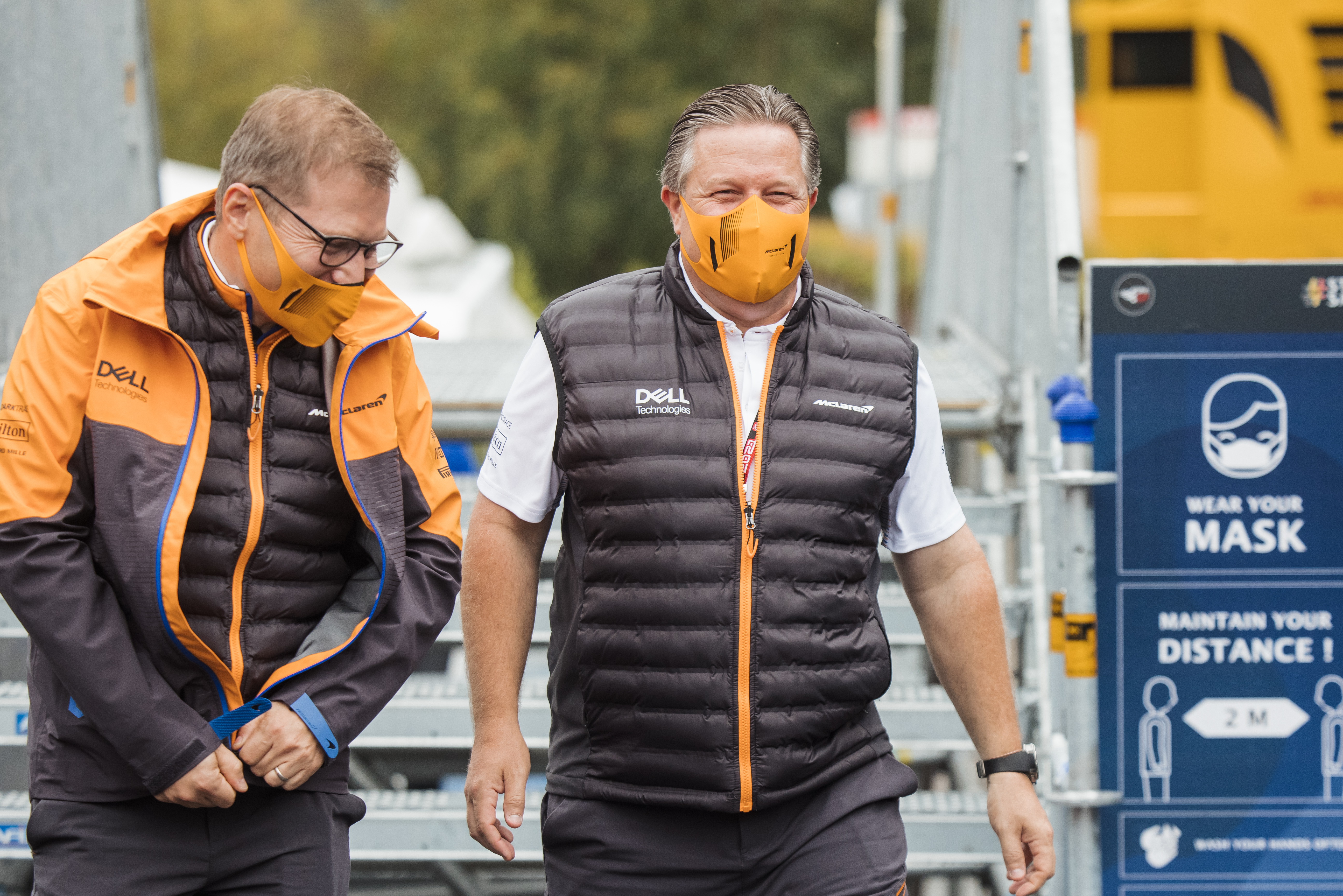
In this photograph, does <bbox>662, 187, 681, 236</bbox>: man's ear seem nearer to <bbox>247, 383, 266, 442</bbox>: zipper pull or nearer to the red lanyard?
the red lanyard

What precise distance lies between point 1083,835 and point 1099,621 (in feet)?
1.74

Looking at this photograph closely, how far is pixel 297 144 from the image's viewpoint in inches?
91.9

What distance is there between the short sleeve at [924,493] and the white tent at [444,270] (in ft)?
22.0

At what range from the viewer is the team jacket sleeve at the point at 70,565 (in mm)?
2209

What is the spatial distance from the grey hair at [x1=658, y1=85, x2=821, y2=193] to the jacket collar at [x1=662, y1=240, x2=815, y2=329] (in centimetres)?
14

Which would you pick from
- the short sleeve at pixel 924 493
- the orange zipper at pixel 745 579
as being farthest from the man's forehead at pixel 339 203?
the short sleeve at pixel 924 493

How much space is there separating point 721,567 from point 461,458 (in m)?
3.69

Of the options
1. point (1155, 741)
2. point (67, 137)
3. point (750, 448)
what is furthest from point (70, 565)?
point (67, 137)

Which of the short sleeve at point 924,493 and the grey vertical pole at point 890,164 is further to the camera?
the grey vertical pole at point 890,164

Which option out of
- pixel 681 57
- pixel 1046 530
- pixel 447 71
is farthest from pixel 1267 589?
pixel 447 71

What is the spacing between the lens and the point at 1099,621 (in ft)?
12.1

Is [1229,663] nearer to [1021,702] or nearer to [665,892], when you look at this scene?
[1021,702]

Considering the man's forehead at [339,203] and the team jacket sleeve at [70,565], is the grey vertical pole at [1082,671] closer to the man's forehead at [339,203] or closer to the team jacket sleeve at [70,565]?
the man's forehead at [339,203]

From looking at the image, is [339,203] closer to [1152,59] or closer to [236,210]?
[236,210]
